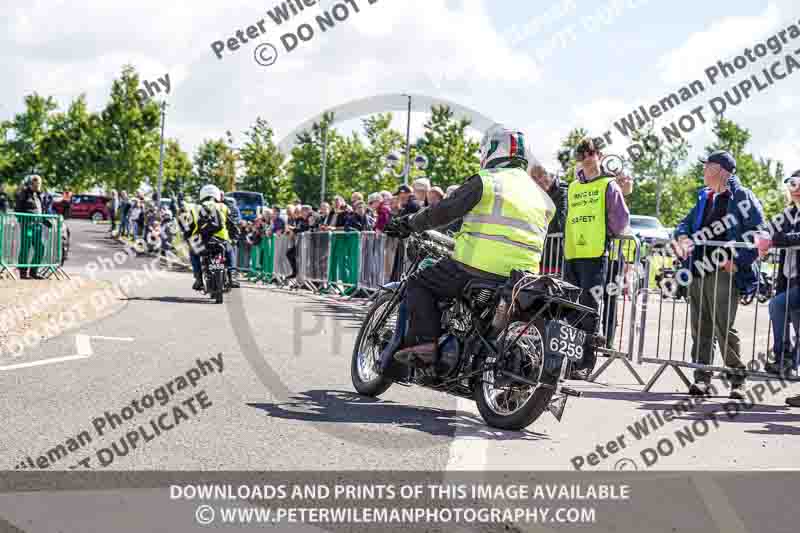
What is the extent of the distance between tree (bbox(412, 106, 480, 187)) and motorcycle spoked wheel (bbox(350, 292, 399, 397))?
55771mm

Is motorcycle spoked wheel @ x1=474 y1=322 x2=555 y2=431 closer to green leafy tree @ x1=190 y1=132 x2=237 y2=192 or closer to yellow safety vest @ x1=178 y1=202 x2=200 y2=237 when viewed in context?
yellow safety vest @ x1=178 y1=202 x2=200 y2=237

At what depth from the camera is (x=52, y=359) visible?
8.00m

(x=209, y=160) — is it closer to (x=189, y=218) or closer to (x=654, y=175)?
(x=654, y=175)

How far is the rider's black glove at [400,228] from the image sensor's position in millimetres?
6531

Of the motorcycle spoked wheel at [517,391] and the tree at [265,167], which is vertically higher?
the tree at [265,167]

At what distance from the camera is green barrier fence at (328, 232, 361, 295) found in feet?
57.9

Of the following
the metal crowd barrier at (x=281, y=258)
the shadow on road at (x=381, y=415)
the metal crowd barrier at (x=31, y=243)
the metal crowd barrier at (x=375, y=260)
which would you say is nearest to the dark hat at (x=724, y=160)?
the shadow on road at (x=381, y=415)

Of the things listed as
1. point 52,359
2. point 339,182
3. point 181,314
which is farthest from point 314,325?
point 339,182

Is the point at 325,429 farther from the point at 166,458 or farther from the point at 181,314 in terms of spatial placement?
the point at 181,314

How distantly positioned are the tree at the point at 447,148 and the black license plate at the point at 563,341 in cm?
5706

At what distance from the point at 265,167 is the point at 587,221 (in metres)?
63.8

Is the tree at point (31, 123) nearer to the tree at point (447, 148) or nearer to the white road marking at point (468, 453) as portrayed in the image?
the tree at point (447, 148)

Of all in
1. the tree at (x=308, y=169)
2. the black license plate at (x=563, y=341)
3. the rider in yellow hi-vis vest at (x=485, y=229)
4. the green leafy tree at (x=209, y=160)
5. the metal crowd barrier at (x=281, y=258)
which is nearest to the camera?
the black license plate at (x=563, y=341)

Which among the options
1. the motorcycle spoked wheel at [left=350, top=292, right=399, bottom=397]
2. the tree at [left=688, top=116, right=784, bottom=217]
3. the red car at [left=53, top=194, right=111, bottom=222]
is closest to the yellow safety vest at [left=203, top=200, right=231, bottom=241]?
the motorcycle spoked wheel at [left=350, top=292, right=399, bottom=397]
